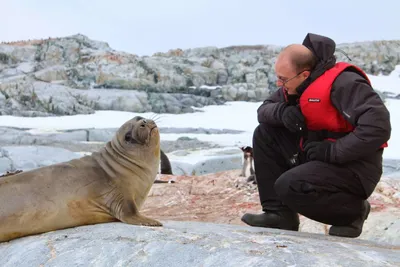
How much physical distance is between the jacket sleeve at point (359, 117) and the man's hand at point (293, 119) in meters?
0.22

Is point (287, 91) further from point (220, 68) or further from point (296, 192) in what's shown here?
point (220, 68)

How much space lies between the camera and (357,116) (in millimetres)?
2463

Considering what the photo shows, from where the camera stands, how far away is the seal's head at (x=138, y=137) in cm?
336

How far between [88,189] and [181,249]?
1124 mm

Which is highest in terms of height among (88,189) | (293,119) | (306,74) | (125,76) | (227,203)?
(306,74)

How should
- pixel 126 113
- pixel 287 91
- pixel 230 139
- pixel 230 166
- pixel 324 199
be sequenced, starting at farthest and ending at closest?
pixel 126 113 → pixel 230 139 → pixel 230 166 → pixel 287 91 → pixel 324 199

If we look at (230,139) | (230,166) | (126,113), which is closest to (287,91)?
(230,166)

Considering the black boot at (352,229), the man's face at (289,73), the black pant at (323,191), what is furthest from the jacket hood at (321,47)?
the black boot at (352,229)

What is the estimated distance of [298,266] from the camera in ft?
5.95

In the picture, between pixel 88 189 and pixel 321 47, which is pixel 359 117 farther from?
pixel 88 189

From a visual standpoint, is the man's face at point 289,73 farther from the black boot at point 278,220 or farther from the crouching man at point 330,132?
the black boot at point 278,220

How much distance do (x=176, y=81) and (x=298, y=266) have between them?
98.6 ft

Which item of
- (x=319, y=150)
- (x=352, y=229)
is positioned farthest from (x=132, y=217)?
(x=352, y=229)

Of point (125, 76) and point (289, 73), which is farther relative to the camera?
point (125, 76)
